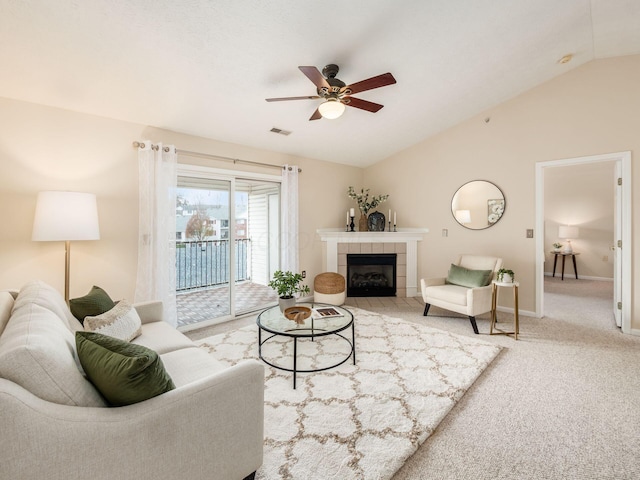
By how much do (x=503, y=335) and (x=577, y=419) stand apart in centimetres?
151

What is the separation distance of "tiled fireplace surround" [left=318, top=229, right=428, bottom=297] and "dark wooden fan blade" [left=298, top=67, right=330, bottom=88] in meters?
2.91

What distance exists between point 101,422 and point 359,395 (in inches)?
64.1

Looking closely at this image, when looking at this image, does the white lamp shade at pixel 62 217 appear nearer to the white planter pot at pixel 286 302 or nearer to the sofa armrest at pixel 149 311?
the sofa armrest at pixel 149 311

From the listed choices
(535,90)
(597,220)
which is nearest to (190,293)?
(535,90)

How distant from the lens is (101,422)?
3.45 feet

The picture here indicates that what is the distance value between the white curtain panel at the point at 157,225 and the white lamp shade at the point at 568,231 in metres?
7.89

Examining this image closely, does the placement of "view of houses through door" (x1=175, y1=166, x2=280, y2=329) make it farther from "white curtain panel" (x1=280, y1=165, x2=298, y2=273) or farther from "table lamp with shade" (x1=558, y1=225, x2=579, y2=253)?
"table lamp with shade" (x1=558, y1=225, x2=579, y2=253)

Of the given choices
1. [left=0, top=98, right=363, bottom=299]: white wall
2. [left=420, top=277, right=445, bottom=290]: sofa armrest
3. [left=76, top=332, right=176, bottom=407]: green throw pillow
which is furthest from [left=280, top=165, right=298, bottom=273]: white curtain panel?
[left=76, top=332, right=176, bottom=407]: green throw pillow

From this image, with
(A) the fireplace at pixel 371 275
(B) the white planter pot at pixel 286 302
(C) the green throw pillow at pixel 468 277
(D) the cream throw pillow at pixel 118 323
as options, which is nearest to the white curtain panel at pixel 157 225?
(D) the cream throw pillow at pixel 118 323

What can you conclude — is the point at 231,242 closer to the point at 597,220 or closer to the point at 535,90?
the point at 535,90

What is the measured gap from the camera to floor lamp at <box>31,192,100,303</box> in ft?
7.61

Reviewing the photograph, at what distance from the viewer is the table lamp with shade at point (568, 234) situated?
662 centimetres

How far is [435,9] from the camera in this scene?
2.35 metres

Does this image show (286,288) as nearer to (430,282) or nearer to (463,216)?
(430,282)
